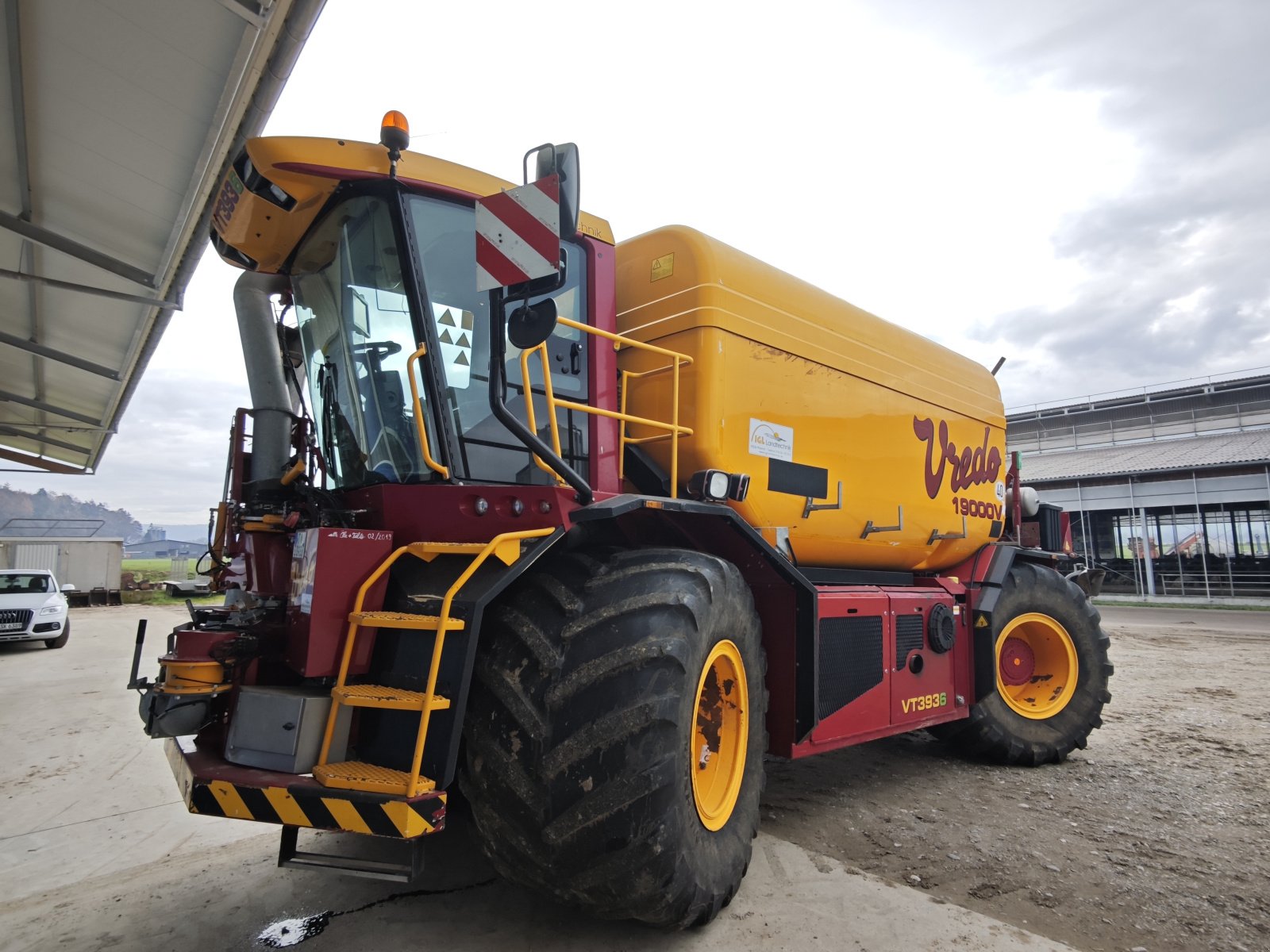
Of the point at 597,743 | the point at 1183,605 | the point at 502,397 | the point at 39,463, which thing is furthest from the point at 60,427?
the point at 1183,605

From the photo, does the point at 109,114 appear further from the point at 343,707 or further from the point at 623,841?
the point at 623,841

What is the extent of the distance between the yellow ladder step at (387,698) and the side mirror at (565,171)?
1607 millimetres

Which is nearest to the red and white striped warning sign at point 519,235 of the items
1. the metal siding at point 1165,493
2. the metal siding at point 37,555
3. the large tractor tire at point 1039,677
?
the large tractor tire at point 1039,677

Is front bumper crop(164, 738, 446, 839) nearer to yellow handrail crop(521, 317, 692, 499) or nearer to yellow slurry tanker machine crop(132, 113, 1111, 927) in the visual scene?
yellow slurry tanker machine crop(132, 113, 1111, 927)

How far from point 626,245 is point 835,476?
1805 mm

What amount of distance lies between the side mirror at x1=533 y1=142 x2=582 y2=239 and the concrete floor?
100 inches

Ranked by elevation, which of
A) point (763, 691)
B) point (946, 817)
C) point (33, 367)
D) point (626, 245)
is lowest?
point (946, 817)

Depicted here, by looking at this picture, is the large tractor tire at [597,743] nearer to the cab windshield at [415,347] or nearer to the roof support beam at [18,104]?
the cab windshield at [415,347]

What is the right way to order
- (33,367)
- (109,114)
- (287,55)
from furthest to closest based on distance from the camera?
(33,367) < (109,114) < (287,55)

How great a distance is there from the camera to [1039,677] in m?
5.97

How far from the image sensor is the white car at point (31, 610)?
12633 mm

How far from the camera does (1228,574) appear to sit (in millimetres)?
24625

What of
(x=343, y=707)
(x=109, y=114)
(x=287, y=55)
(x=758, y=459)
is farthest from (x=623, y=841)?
(x=109, y=114)

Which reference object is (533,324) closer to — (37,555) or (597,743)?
(597,743)
